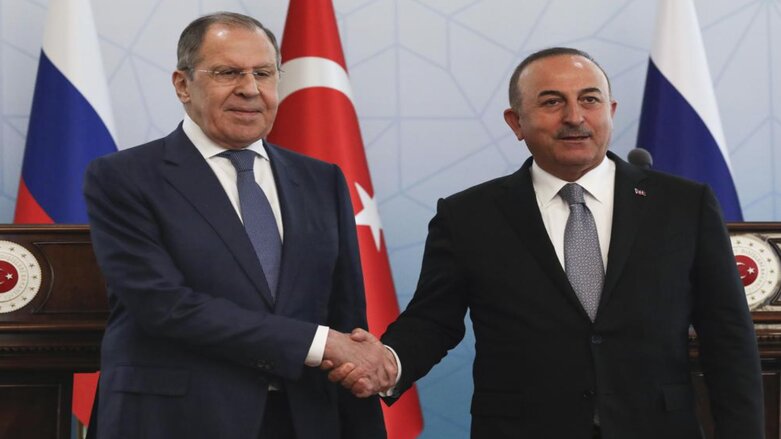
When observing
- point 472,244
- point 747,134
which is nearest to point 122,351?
point 472,244

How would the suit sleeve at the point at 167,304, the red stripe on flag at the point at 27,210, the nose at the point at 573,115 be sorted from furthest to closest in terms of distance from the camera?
the red stripe on flag at the point at 27,210 → the nose at the point at 573,115 → the suit sleeve at the point at 167,304

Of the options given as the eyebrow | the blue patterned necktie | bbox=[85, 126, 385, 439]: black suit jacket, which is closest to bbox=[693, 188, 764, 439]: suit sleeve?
the eyebrow

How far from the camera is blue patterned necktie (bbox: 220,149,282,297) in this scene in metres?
2.12

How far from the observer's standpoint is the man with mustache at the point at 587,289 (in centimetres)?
209

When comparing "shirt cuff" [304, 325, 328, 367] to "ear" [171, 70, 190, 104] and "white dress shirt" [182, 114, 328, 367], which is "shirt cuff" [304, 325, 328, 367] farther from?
"ear" [171, 70, 190, 104]

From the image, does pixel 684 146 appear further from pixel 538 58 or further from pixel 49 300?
pixel 49 300

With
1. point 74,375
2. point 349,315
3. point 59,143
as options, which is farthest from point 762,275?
point 59,143

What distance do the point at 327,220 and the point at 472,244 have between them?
0.33m

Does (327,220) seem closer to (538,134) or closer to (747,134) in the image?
(538,134)

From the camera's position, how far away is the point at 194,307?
201 centimetres

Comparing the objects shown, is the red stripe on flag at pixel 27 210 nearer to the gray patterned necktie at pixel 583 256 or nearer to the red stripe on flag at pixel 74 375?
the red stripe on flag at pixel 74 375

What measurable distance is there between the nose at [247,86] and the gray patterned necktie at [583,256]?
0.74 m

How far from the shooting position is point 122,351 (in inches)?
81.0

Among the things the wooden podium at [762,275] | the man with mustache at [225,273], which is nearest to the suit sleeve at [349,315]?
the man with mustache at [225,273]
